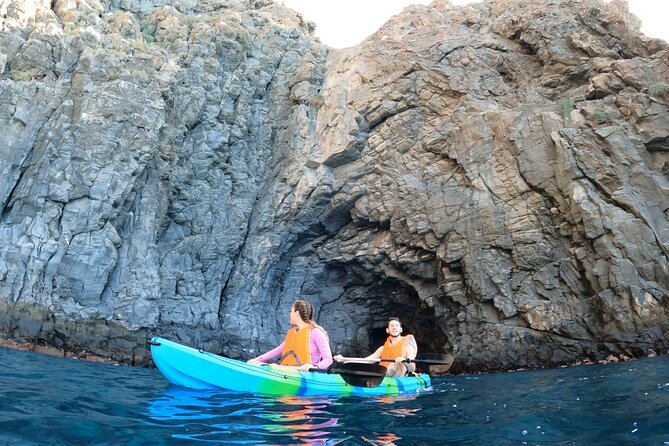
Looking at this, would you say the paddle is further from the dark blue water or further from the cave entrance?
the cave entrance

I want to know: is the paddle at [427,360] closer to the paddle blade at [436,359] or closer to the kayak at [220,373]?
the paddle blade at [436,359]

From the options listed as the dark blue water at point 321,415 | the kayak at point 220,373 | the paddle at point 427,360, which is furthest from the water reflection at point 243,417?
the paddle at point 427,360

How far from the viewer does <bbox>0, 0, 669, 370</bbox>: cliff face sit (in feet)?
50.0

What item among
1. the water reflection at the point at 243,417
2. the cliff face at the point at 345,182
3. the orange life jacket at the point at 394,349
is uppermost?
the cliff face at the point at 345,182

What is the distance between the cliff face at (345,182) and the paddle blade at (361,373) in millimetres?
8355

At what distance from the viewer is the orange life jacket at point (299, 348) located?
8609 mm

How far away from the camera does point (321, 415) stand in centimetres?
642

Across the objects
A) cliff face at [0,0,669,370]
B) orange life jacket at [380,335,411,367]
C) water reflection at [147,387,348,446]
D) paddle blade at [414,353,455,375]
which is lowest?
water reflection at [147,387,348,446]

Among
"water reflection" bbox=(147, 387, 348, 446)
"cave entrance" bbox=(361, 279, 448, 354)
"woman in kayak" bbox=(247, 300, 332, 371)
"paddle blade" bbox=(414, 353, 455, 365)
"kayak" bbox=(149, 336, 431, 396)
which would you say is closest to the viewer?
"water reflection" bbox=(147, 387, 348, 446)

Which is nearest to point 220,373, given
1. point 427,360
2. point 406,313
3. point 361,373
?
point 361,373

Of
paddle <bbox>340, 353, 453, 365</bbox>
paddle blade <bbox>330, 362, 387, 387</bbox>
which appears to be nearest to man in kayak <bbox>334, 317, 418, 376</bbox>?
paddle <bbox>340, 353, 453, 365</bbox>

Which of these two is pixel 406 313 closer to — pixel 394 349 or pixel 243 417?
pixel 394 349

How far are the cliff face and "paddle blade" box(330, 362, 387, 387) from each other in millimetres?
8355

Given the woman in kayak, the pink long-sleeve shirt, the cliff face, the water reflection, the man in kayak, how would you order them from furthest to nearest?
the cliff face → the man in kayak → the woman in kayak → the pink long-sleeve shirt → the water reflection
